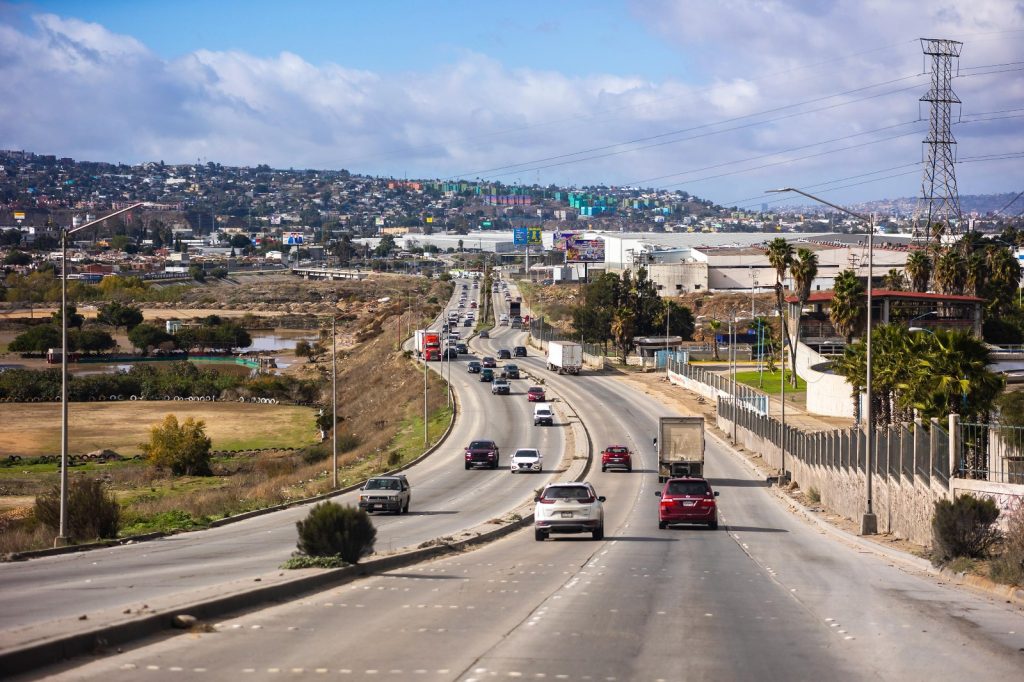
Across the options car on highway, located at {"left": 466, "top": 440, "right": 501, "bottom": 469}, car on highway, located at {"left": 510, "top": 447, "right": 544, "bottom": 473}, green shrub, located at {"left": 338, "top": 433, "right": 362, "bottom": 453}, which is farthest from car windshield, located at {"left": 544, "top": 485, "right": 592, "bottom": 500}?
green shrub, located at {"left": 338, "top": 433, "right": 362, "bottom": 453}

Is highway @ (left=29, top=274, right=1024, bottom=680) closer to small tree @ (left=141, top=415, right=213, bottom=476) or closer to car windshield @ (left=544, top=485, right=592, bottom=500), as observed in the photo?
car windshield @ (left=544, top=485, right=592, bottom=500)

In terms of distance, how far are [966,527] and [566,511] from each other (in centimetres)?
1093

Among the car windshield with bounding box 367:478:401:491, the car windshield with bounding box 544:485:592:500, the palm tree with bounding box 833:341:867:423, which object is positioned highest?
the palm tree with bounding box 833:341:867:423

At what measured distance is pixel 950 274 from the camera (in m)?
109

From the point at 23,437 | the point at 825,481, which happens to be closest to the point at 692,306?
the point at 23,437

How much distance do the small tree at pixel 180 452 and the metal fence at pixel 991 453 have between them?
5479 centimetres

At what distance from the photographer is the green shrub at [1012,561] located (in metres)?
20.2

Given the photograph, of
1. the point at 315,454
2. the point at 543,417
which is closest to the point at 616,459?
the point at 543,417

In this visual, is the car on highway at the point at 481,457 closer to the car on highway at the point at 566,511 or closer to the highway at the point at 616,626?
the car on highway at the point at 566,511

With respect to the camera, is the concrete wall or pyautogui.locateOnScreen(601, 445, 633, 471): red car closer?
pyautogui.locateOnScreen(601, 445, 633, 471): red car

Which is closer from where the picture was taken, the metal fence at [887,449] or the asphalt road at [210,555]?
the asphalt road at [210,555]

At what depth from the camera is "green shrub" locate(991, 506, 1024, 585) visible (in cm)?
2023

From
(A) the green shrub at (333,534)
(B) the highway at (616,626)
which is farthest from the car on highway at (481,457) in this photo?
(A) the green shrub at (333,534)

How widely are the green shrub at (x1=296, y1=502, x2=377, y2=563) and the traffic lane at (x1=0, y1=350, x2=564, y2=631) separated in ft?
4.34
